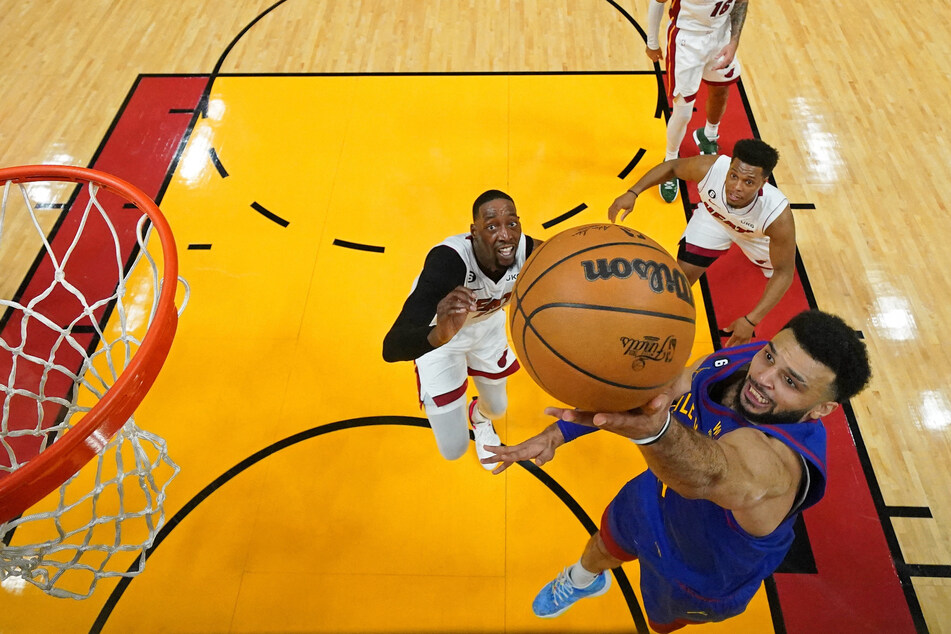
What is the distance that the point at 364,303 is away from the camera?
422cm

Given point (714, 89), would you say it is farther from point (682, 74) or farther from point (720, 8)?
point (720, 8)

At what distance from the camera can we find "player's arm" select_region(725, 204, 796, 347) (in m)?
3.32

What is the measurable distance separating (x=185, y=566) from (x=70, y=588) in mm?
549

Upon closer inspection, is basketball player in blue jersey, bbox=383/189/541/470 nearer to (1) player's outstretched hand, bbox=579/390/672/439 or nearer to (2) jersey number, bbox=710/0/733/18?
(1) player's outstretched hand, bbox=579/390/672/439

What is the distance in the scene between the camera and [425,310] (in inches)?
101

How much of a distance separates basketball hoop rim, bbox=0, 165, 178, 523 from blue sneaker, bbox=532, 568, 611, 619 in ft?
6.51

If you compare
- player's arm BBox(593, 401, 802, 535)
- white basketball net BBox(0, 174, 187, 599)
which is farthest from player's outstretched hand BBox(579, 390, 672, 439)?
white basketball net BBox(0, 174, 187, 599)

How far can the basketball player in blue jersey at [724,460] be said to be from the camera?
1626 millimetres

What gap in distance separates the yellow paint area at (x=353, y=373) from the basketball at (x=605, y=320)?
5.73 ft

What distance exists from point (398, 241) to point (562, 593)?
2.68 meters

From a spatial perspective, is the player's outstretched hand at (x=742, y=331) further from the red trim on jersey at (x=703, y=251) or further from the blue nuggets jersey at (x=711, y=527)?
the blue nuggets jersey at (x=711, y=527)

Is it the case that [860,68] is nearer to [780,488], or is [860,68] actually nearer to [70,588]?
[780,488]

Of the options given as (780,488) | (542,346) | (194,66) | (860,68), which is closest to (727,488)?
(780,488)

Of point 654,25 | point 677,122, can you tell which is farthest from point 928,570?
point 654,25
